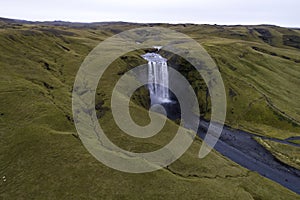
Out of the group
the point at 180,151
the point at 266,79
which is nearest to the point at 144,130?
the point at 180,151

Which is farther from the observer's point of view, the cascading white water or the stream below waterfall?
the cascading white water

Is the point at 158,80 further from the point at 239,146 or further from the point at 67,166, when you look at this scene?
the point at 67,166

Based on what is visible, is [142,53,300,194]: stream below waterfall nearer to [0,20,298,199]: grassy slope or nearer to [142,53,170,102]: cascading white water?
[142,53,170,102]: cascading white water

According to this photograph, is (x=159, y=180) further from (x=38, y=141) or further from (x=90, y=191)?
(x=38, y=141)

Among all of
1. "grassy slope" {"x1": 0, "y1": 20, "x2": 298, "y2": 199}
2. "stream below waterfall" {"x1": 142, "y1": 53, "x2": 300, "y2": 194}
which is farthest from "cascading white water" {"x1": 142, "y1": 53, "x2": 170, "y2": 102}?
"grassy slope" {"x1": 0, "y1": 20, "x2": 298, "y2": 199}

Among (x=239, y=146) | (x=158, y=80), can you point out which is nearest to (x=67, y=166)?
(x=239, y=146)

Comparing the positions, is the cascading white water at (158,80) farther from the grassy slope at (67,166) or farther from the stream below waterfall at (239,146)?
the grassy slope at (67,166)
